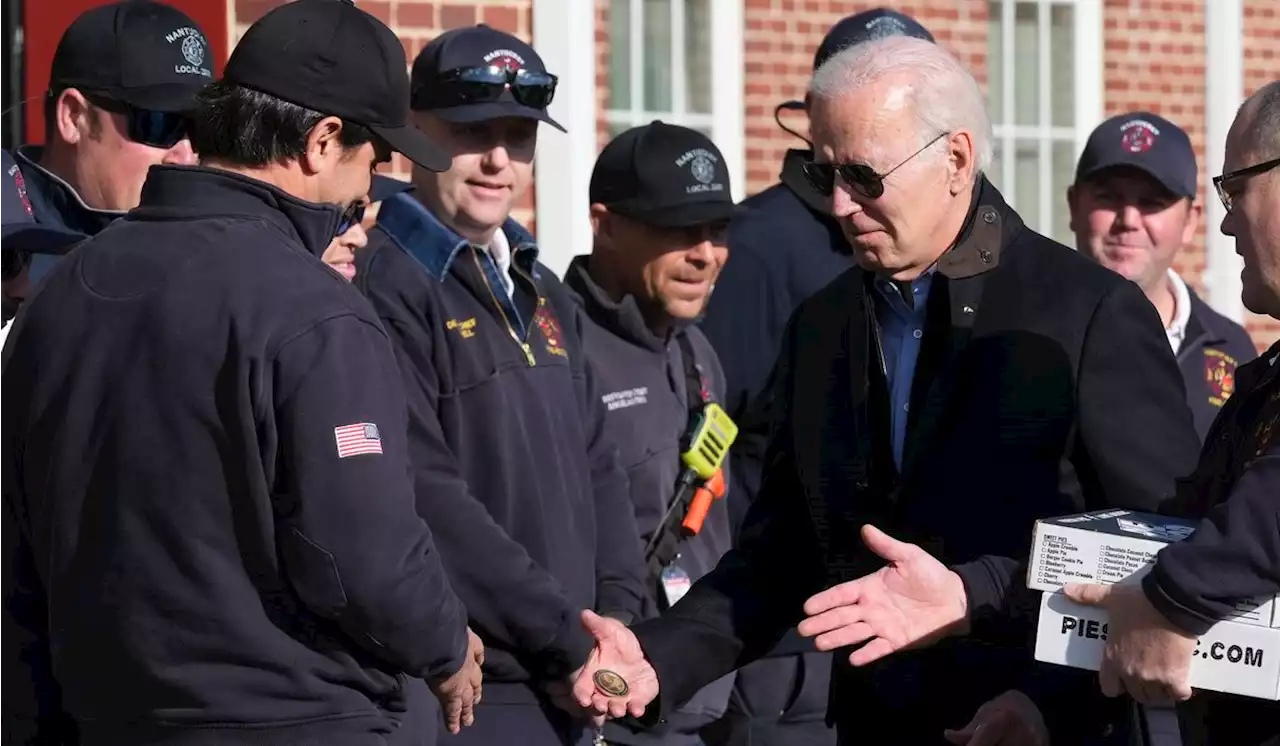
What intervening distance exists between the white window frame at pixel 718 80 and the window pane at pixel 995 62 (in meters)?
1.42

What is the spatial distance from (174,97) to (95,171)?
248mm

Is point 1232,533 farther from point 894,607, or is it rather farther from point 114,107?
point 114,107

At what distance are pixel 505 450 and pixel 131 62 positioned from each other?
4.17 feet

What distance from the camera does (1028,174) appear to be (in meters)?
9.75

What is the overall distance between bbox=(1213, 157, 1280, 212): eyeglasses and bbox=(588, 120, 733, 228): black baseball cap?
8.16ft

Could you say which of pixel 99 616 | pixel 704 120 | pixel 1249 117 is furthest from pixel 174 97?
pixel 704 120

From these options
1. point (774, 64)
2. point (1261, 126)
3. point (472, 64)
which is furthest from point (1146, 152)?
point (1261, 126)

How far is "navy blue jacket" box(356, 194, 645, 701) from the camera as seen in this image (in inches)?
174

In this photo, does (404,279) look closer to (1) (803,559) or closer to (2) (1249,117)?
(1) (803,559)

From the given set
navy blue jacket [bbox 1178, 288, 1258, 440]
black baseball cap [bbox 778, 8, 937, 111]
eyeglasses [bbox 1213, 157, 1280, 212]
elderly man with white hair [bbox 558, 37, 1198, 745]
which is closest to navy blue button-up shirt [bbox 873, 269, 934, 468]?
elderly man with white hair [bbox 558, 37, 1198, 745]

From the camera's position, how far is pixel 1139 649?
3.10m

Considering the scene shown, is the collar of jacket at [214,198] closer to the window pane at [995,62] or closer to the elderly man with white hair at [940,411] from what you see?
the elderly man with white hair at [940,411]

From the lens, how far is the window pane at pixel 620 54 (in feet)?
28.3

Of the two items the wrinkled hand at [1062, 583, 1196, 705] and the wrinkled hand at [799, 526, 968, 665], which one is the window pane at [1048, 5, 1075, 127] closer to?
the wrinkled hand at [799, 526, 968, 665]
